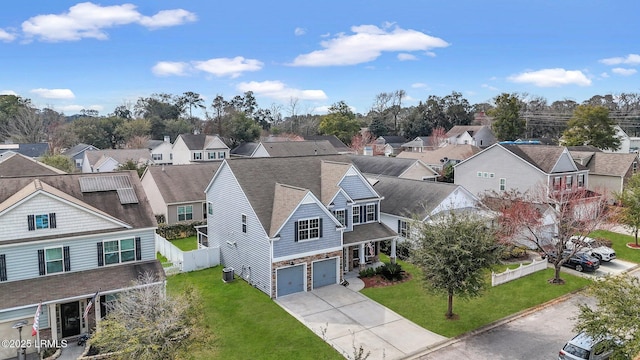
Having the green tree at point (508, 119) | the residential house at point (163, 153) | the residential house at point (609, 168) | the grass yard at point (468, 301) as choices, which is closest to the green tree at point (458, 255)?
the grass yard at point (468, 301)

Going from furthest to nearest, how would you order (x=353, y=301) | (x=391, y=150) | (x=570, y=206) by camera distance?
(x=391, y=150), (x=570, y=206), (x=353, y=301)

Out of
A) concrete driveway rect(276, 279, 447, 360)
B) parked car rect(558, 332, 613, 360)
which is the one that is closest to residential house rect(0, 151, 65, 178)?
concrete driveway rect(276, 279, 447, 360)

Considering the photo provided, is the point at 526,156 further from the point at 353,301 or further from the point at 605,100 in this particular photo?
the point at 605,100

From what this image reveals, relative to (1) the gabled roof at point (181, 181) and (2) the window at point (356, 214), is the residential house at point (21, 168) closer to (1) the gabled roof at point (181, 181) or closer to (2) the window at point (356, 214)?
(1) the gabled roof at point (181, 181)

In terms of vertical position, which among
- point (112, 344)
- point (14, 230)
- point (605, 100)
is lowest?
point (112, 344)

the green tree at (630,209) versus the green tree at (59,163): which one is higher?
the green tree at (59,163)

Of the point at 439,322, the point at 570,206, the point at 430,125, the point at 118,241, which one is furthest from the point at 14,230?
the point at 430,125

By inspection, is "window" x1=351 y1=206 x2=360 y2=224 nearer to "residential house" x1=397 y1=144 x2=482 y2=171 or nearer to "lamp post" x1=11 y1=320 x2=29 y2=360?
"lamp post" x1=11 y1=320 x2=29 y2=360
